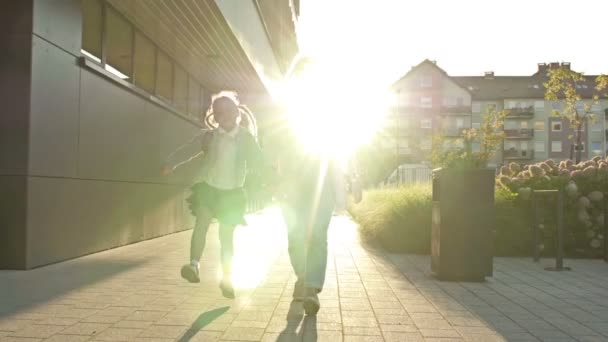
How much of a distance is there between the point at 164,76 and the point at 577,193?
8.70 meters

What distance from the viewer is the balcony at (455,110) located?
3076 inches

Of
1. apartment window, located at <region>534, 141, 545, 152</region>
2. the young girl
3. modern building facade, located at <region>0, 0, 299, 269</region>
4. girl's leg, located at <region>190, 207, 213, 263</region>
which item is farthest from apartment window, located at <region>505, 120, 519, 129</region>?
girl's leg, located at <region>190, 207, 213, 263</region>

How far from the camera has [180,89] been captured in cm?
1488

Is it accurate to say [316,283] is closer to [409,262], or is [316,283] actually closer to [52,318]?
[52,318]

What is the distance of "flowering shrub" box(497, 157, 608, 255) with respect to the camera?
32.1 feet

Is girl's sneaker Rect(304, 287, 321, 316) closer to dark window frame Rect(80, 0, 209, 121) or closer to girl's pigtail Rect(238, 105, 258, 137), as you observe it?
girl's pigtail Rect(238, 105, 258, 137)

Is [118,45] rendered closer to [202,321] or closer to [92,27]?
[92,27]

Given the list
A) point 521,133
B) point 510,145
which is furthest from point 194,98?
point 510,145

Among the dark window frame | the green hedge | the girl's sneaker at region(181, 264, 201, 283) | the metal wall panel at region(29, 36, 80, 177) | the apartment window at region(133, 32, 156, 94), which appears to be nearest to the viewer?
the girl's sneaker at region(181, 264, 201, 283)

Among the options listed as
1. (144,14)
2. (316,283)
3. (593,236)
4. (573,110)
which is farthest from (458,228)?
(573,110)

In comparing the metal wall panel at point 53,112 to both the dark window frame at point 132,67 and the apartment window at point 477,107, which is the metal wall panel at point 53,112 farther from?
the apartment window at point 477,107

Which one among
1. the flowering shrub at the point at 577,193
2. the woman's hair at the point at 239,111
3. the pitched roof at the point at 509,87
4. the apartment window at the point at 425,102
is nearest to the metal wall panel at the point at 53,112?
the woman's hair at the point at 239,111

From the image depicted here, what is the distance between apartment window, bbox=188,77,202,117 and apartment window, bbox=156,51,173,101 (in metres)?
1.99

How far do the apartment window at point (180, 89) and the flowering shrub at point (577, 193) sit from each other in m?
7.75
